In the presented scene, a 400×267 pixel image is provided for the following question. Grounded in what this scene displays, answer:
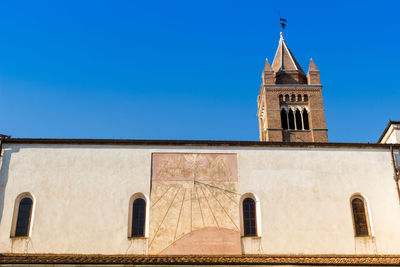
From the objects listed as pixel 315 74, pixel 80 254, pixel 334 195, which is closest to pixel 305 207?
pixel 334 195

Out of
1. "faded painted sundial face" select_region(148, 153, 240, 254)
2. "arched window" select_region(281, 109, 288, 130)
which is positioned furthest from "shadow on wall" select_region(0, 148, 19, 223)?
"arched window" select_region(281, 109, 288, 130)

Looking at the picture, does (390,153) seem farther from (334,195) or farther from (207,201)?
(207,201)

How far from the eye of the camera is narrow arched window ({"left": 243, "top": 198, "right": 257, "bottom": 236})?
17.8 metres

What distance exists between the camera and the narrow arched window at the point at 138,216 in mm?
17484

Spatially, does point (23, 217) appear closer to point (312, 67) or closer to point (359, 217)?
point (359, 217)

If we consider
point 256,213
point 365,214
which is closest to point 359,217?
point 365,214

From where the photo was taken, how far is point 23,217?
17500mm

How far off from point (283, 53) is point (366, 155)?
27739mm

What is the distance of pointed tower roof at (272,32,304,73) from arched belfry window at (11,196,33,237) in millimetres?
31745

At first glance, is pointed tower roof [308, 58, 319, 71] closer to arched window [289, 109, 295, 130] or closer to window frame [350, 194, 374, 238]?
arched window [289, 109, 295, 130]

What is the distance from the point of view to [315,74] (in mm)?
42219

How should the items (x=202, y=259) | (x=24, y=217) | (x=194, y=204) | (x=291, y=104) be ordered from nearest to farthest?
(x=202, y=259) → (x=24, y=217) → (x=194, y=204) → (x=291, y=104)

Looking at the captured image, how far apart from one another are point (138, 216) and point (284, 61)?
3119 centimetres

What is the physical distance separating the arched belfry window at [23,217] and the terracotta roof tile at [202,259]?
108cm
